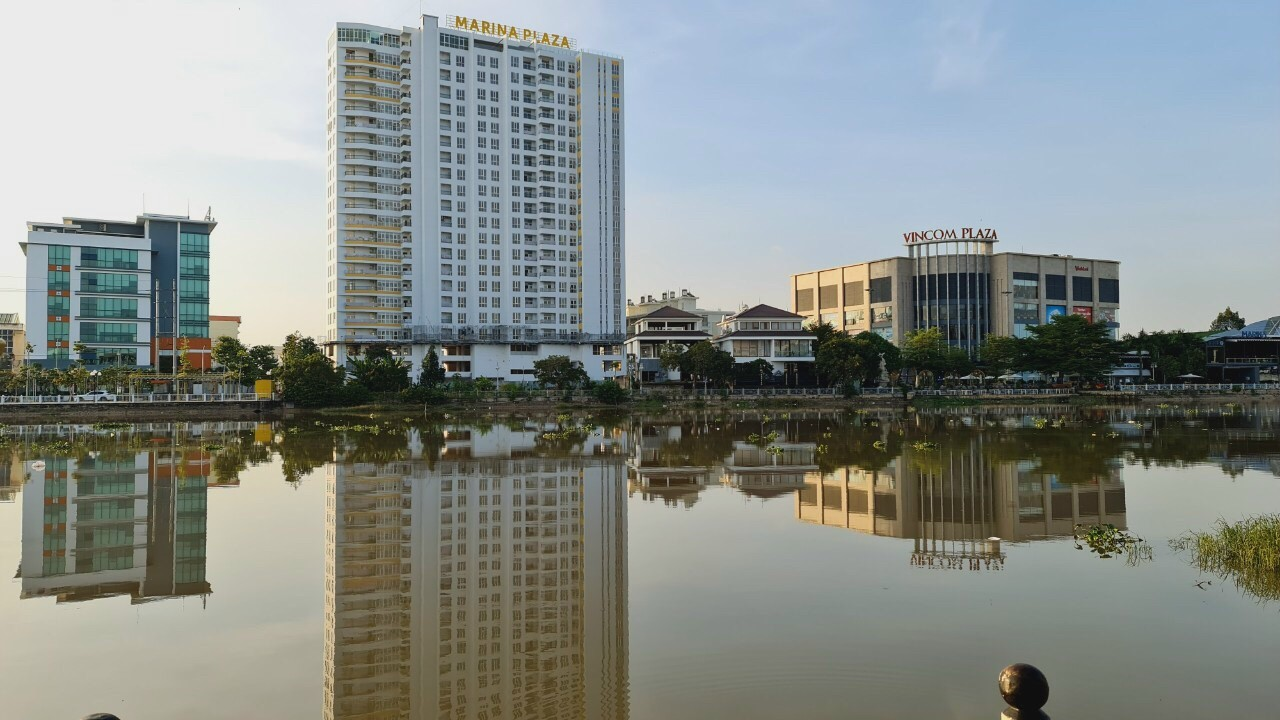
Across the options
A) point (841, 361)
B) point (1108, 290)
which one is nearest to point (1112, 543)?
point (841, 361)

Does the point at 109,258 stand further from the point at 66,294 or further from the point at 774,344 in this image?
the point at 774,344

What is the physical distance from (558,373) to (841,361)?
2958 centimetres

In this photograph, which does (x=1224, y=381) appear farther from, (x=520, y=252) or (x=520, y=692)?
(x=520, y=692)

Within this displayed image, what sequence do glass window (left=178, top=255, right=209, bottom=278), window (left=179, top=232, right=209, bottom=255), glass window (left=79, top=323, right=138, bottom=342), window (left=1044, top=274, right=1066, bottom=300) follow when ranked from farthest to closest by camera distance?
window (left=1044, top=274, right=1066, bottom=300) < window (left=179, top=232, right=209, bottom=255) < glass window (left=178, top=255, right=209, bottom=278) < glass window (left=79, top=323, right=138, bottom=342)

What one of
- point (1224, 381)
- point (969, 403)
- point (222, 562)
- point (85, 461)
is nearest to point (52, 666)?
point (222, 562)

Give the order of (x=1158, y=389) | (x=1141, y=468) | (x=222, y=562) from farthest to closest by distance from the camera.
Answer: (x=1158, y=389) → (x=1141, y=468) → (x=222, y=562)

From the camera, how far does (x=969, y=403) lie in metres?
82.6

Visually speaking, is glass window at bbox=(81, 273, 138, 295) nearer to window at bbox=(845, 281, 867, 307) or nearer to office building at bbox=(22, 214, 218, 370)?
office building at bbox=(22, 214, 218, 370)

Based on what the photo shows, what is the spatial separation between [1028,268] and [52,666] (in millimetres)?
128476

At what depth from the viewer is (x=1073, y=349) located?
305ft

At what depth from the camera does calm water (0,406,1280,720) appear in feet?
33.4

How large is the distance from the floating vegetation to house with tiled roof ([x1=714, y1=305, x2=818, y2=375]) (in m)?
77.5

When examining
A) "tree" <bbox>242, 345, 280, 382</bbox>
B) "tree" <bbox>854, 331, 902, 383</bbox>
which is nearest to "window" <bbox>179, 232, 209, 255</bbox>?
"tree" <bbox>242, 345, 280, 382</bbox>

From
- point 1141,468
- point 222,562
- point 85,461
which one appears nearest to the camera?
point 222,562
